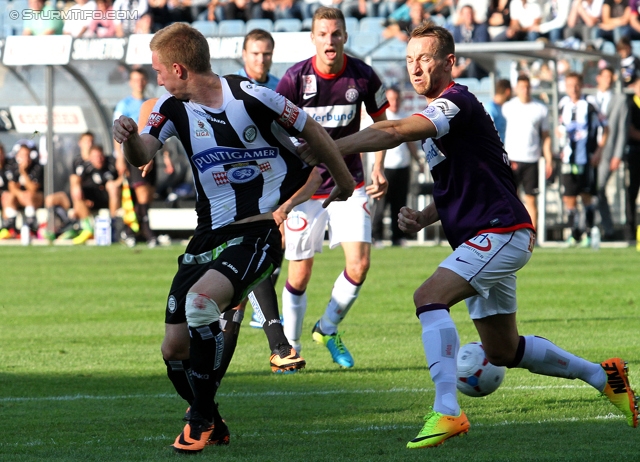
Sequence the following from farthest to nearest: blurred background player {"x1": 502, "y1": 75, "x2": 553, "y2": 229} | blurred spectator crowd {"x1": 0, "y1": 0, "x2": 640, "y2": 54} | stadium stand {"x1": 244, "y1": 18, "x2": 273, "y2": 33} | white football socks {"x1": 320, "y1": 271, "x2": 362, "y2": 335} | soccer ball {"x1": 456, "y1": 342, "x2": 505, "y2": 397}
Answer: stadium stand {"x1": 244, "y1": 18, "x2": 273, "y2": 33} → blurred spectator crowd {"x1": 0, "y1": 0, "x2": 640, "y2": 54} → blurred background player {"x1": 502, "y1": 75, "x2": 553, "y2": 229} → white football socks {"x1": 320, "y1": 271, "x2": 362, "y2": 335} → soccer ball {"x1": 456, "y1": 342, "x2": 505, "y2": 397}

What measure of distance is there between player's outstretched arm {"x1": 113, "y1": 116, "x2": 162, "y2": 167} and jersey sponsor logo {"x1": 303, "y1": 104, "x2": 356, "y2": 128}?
3.00 m

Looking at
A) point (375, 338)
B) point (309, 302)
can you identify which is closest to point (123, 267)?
point (309, 302)

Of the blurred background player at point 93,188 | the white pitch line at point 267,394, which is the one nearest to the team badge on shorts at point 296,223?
the white pitch line at point 267,394

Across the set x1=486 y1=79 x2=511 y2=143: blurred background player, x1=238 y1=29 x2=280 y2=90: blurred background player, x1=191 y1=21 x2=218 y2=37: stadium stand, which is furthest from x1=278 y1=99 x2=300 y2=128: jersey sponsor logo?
x1=191 y1=21 x2=218 y2=37: stadium stand

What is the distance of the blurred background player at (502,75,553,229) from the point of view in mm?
17156

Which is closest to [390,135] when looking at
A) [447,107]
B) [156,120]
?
[447,107]

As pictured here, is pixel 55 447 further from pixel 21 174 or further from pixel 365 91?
pixel 21 174

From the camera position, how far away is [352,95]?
329 inches

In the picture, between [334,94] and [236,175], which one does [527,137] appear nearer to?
[334,94]

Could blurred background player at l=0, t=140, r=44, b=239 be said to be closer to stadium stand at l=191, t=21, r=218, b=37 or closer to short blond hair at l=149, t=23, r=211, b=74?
stadium stand at l=191, t=21, r=218, b=37

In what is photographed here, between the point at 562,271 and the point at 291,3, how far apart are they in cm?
1293

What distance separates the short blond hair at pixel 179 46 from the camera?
5.30m

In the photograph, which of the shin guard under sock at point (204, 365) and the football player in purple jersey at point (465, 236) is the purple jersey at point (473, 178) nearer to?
the football player in purple jersey at point (465, 236)

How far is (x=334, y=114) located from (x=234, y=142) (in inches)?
119
